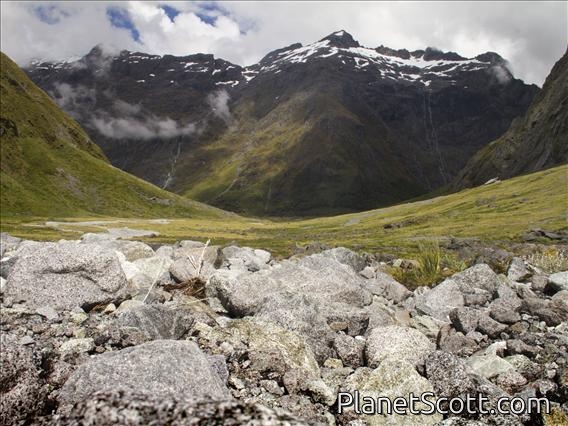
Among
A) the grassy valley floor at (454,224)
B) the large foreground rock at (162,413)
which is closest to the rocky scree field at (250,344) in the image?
the large foreground rock at (162,413)

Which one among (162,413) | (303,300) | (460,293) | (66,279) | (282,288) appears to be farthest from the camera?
(460,293)

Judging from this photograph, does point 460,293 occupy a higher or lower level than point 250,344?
higher

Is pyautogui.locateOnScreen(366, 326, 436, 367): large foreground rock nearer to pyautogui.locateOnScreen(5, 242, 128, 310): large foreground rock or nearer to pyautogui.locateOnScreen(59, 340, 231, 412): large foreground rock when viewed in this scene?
pyautogui.locateOnScreen(59, 340, 231, 412): large foreground rock

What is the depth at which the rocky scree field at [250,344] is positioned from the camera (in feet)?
33.1

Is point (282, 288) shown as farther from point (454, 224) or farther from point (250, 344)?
point (454, 224)

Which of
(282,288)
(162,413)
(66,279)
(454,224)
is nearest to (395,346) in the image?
(282,288)

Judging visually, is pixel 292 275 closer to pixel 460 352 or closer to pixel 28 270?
pixel 460 352

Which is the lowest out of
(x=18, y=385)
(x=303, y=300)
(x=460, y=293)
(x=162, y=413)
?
(x=18, y=385)

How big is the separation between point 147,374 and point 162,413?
536cm

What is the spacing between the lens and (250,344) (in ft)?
47.6

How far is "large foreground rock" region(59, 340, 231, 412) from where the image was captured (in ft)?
33.2

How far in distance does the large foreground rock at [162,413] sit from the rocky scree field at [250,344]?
0.05 feet

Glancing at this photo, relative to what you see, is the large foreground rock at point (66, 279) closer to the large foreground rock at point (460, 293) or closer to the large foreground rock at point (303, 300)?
the large foreground rock at point (303, 300)

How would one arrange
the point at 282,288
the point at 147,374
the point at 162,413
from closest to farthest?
the point at 162,413
the point at 147,374
the point at 282,288
